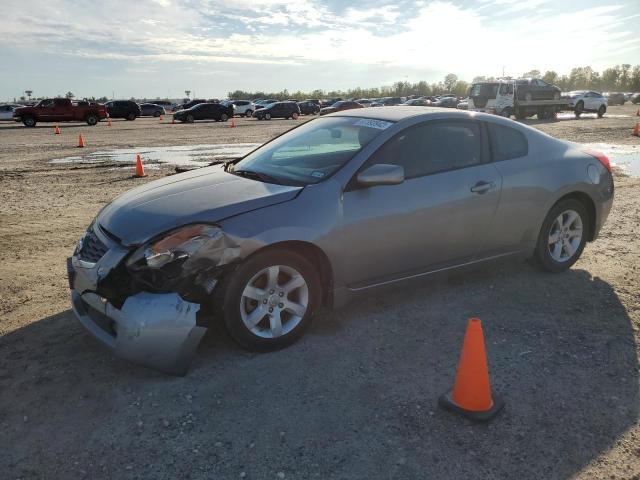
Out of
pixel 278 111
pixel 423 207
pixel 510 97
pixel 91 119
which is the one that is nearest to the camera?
pixel 423 207

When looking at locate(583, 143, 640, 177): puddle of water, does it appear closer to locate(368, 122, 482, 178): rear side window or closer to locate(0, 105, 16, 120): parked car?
locate(368, 122, 482, 178): rear side window

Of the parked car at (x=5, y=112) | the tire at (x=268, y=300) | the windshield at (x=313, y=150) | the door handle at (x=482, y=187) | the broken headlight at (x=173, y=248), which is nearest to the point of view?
the broken headlight at (x=173, y=248)

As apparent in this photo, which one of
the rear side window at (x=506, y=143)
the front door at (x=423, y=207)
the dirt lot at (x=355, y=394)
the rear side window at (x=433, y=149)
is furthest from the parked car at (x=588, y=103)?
the front door at (x=423, y=207)

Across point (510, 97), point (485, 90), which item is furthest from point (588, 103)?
point (485, 90)

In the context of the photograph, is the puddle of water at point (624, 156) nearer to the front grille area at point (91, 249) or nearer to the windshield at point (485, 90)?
the front grille area at point (91, 249)

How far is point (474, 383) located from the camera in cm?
301

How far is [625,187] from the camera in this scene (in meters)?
9.77

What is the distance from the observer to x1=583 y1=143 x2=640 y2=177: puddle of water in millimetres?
12031

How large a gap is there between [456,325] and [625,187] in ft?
24.1

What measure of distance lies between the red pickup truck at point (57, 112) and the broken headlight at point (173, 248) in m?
35.0

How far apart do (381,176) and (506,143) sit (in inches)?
63.8

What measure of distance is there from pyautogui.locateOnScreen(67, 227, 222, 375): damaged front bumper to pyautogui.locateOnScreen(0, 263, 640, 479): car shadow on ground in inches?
8.6

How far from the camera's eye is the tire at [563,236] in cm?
508

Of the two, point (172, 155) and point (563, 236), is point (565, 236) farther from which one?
point (172, 155)
